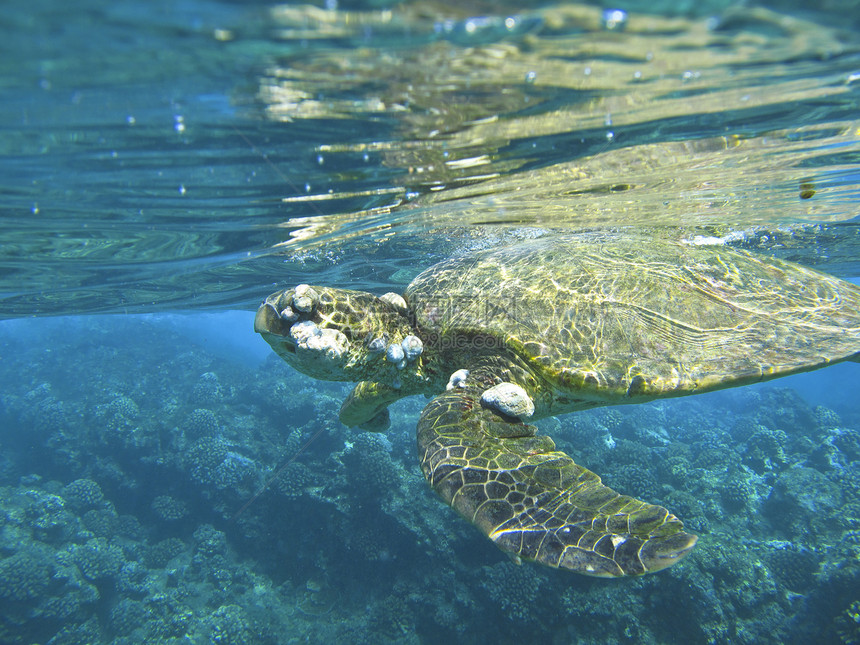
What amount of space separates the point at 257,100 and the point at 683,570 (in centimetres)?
1170

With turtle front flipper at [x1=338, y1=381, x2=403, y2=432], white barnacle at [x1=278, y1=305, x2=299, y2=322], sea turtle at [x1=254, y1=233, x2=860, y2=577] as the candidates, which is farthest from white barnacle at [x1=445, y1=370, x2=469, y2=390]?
white barnacle at [x1=278, y1=305, x2=299, y2=322]

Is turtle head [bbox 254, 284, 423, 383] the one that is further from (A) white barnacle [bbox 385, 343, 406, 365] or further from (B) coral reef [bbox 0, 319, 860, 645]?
(B) coral reef [bbox 0, 319, 860, 645]

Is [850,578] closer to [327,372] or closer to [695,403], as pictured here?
[327,372]

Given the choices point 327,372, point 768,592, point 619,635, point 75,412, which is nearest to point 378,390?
point 327,372

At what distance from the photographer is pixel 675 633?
8.01 m

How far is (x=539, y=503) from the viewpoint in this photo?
2852 millimetres

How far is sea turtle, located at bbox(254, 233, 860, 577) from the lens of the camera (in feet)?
9.32

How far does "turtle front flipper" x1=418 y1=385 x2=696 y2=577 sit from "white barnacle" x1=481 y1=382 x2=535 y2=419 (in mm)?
144

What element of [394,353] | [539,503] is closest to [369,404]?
[394,353]

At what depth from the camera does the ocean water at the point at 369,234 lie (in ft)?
12.8

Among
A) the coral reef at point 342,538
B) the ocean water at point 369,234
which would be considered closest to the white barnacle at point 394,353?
the ocean water at point 369,234

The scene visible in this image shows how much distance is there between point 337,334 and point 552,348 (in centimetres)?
243

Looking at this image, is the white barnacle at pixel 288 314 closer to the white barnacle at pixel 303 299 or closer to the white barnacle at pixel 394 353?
the white barnacle at pixel 303 299

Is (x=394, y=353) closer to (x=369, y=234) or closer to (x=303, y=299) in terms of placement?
(x=303, y=299)
